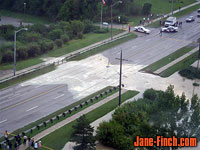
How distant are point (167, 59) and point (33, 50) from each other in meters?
18.1

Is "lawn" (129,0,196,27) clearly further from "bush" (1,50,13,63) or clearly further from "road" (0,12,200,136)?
"bush" (1,50,13,63)

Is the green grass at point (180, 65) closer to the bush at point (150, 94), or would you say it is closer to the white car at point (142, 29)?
the bush at point (150, 94)

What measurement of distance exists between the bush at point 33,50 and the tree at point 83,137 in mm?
25529

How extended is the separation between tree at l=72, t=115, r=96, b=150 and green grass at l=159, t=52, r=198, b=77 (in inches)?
798

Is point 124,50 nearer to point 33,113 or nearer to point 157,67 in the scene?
point 157,67

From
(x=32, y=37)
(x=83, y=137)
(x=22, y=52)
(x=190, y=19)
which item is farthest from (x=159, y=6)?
(x=83, y=137)

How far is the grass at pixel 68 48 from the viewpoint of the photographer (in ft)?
154

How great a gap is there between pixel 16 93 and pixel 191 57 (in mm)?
24819

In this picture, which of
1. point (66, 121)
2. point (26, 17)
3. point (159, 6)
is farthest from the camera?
point (26, 17)

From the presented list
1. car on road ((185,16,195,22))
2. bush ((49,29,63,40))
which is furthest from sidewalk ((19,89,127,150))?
car on road ((185,16,195,22))

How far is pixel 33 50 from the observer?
166 feet

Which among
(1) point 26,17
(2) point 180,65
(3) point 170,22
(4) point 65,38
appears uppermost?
(3) point 170,22

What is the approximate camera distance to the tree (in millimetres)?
26047

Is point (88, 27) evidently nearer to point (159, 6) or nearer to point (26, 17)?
point (159, 6)
